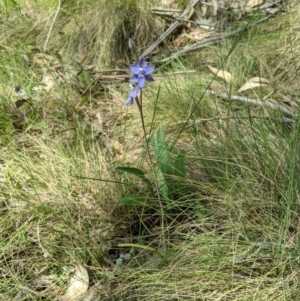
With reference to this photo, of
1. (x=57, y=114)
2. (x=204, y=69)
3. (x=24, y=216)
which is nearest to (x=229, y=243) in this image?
(x=24, y=216)

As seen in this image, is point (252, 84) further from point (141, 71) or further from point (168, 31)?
point (141, 71)

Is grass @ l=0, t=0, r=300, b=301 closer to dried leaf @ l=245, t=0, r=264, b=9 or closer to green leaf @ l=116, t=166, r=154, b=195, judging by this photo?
green leaf @ l=116, t=166, r=154, b=195

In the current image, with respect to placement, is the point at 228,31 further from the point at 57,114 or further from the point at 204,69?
the point at 57,114

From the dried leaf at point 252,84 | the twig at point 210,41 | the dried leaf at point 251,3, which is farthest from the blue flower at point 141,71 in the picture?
the dried leaf at point 251,3

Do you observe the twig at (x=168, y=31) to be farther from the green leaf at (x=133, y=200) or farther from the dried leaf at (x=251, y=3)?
the green leaf at (x=133, y=200)

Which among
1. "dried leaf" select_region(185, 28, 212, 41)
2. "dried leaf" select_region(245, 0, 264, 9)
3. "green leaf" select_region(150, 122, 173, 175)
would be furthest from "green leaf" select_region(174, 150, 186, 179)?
"dried leaf" select_region(245, 0, 264, 9)

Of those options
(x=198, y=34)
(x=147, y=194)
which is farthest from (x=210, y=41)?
(x=147, y=194)
